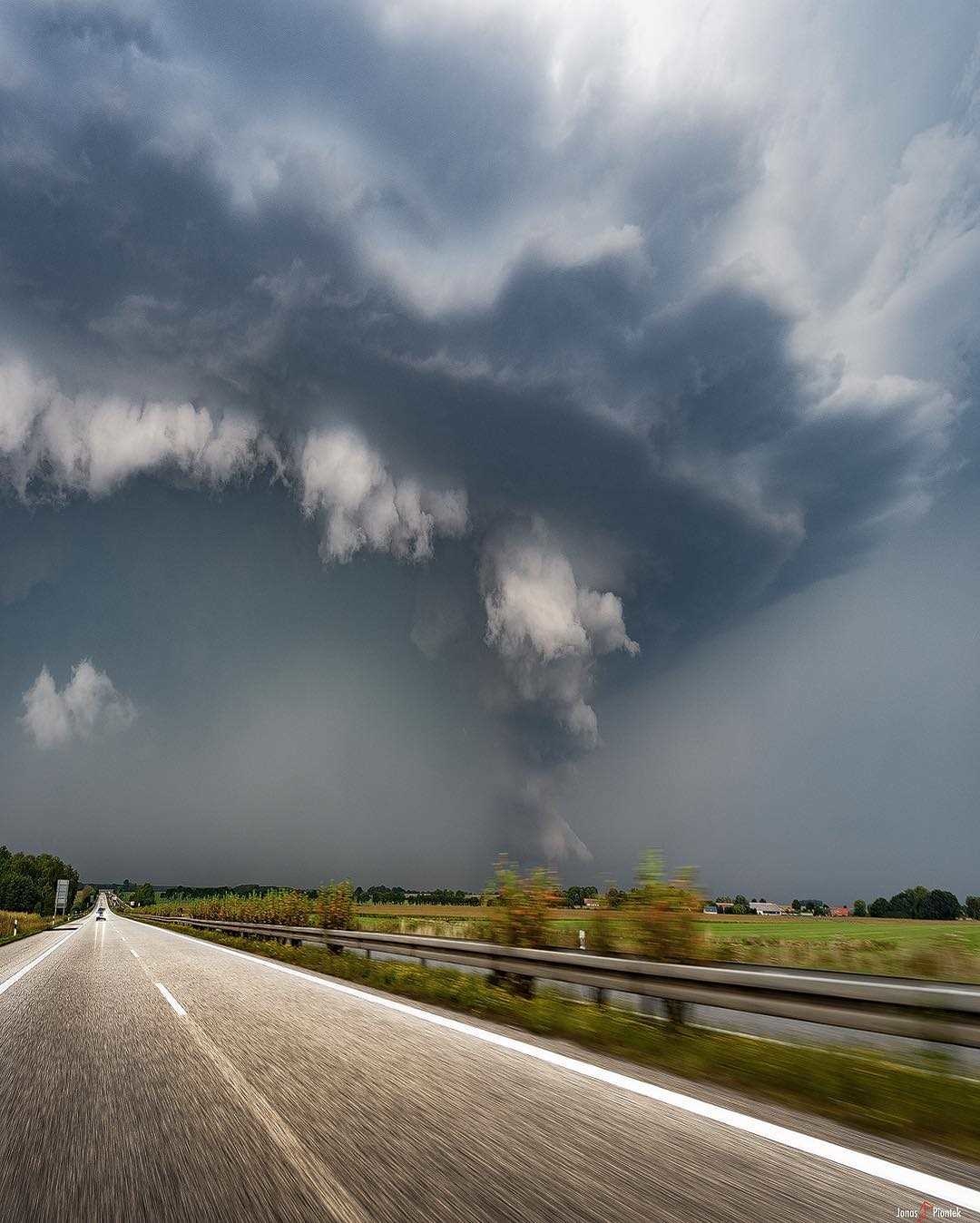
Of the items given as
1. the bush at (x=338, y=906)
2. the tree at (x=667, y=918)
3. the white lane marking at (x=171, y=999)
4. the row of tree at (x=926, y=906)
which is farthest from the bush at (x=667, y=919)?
the row of tree at (x=926, y=906)

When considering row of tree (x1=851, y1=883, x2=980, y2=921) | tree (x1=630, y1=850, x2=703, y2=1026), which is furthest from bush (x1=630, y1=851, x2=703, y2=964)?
row of tree (x1=851, y1=883, x2=980, y2=921)

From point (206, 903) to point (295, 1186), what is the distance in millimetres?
69904

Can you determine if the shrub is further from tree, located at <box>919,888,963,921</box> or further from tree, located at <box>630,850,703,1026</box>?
tree, located at <box>919,888,963,921</box>

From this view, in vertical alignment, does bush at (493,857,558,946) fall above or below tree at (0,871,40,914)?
above

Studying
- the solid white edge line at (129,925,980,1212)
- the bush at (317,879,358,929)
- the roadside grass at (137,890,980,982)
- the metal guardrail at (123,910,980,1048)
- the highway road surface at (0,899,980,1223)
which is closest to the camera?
the highway road surface at (0,899,980,1223)

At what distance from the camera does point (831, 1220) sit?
2.82 metres

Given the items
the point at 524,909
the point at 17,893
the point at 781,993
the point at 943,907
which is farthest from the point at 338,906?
the point at 17,893

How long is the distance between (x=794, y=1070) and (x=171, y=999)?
26.6ft

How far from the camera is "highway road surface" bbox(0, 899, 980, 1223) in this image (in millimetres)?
2986

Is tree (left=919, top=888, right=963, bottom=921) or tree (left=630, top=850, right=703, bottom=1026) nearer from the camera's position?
tree (left=630, top=850, right=703, bottom=1026)

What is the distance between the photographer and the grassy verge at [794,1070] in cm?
423

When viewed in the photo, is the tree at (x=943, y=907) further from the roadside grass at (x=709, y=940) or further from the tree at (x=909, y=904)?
the roadside grass at (x=709, y=940)

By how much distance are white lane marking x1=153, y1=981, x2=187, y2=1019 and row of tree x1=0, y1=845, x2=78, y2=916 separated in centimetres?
15655

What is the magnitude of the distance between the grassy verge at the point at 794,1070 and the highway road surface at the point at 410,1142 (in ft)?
1.23
